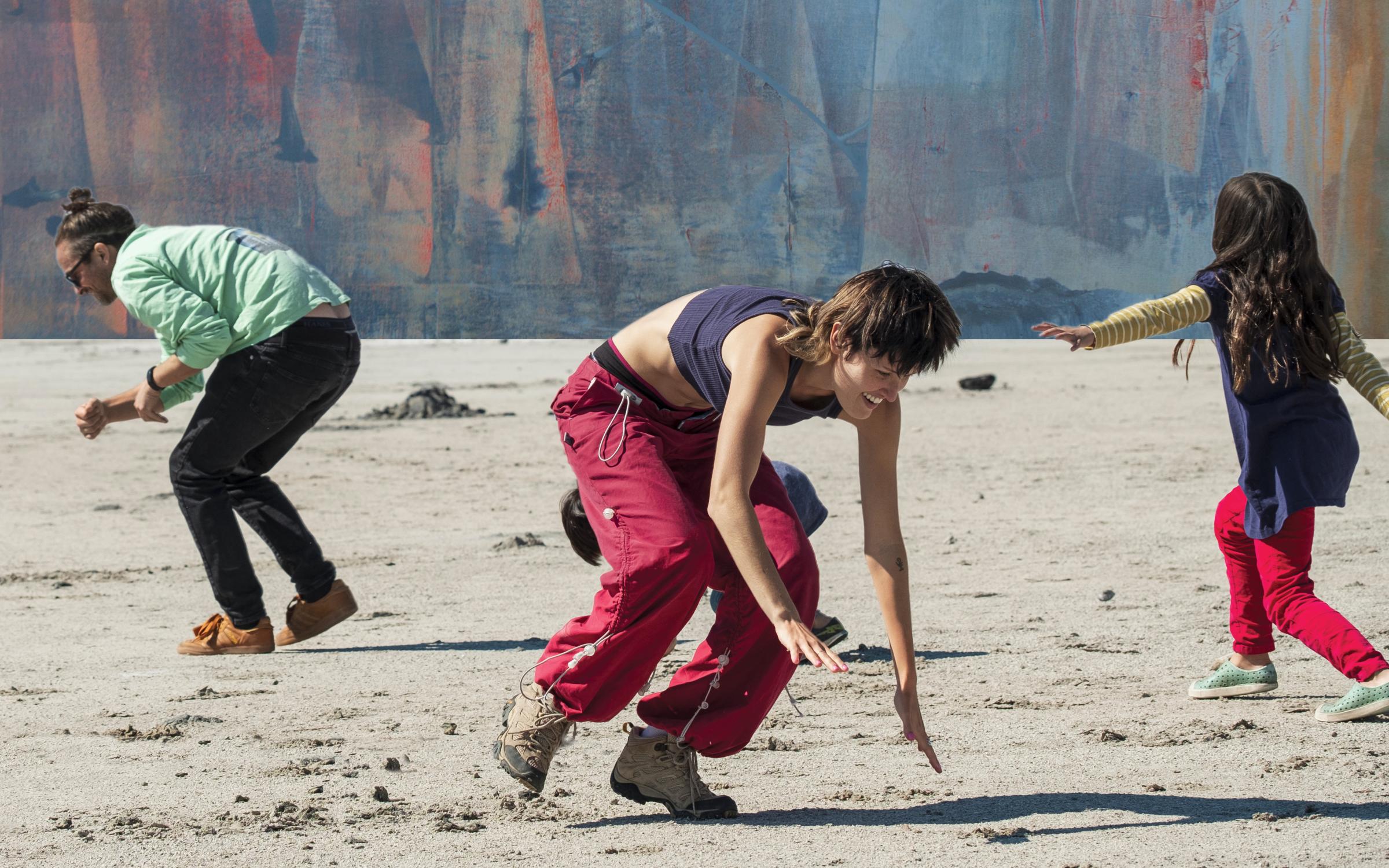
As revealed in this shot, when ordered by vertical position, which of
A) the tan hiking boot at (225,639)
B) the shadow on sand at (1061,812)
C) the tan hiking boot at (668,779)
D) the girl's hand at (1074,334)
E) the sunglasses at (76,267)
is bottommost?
the tan hiking boot at (225,639)

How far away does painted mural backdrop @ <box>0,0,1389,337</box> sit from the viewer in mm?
6695

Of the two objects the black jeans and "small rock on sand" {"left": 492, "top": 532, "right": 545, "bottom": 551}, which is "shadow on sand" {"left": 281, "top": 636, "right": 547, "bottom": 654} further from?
"small rock on sand" {"left": 492, "top": 532, "right": 545, "bottom": 551}

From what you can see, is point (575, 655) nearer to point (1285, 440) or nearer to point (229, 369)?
point (1285, 440)

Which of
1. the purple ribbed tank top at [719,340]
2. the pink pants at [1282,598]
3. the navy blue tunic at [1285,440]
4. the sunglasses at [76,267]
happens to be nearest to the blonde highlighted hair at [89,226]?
the sunglasses at [76,267]

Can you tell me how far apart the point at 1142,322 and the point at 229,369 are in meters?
2.59

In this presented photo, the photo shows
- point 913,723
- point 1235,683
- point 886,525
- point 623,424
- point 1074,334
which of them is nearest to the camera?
point 913,723

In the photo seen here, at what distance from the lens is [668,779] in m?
2.83

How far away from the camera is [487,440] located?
9375 mm

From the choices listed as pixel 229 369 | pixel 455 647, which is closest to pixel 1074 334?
pixel 455 647

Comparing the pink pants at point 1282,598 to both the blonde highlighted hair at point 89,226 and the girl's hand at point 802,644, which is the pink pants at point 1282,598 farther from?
the blonde highlighted hair at point 89,226

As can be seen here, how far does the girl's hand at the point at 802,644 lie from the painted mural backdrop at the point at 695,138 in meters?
4.36

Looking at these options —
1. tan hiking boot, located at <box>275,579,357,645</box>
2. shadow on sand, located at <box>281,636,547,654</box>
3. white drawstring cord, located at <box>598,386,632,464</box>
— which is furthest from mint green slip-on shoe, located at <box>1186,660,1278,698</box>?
tan hiking boot, located at <box>275,579,357,645</box>

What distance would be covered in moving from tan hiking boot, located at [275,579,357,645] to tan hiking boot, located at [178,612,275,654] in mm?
102

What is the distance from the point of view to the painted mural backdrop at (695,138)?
670 centimetres
